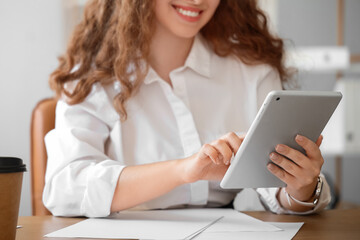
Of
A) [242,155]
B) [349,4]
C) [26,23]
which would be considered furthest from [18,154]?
[349,4]

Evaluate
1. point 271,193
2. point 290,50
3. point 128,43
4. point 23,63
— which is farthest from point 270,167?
point 290,50

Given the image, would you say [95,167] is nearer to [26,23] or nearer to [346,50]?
[26,23]

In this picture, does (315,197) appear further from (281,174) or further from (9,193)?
(9,193)

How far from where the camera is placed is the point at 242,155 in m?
1.00

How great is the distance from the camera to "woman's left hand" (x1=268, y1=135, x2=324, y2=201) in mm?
1043

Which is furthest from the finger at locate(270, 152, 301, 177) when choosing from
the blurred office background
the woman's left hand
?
the blurred office background

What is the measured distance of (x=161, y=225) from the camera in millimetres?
1054

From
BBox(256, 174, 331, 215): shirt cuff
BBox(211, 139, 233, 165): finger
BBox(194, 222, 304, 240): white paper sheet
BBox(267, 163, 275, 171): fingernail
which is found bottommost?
BBox(256, 174, 331, 215): shirt cuff

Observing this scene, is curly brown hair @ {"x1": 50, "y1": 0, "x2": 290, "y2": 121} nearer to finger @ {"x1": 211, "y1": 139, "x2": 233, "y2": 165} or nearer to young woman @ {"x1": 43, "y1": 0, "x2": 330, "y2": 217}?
young woman @ {"x1": 43, "y1": 0, "x2": 330, "y2": 217}

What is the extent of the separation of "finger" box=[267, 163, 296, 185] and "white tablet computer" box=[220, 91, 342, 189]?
0.5 inches

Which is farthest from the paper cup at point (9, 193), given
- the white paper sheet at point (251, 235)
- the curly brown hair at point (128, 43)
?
the curly brown hair at point (128, 43)

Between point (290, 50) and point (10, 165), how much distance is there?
8.90ft

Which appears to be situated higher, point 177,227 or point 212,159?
point 212,159

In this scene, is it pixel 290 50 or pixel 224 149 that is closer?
pixel 224 149
